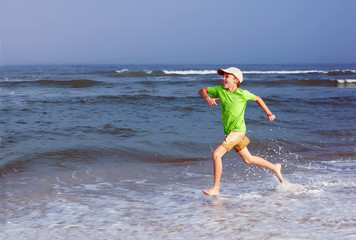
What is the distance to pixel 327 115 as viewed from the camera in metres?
11.9

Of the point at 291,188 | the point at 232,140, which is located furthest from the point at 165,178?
the point at 291,188

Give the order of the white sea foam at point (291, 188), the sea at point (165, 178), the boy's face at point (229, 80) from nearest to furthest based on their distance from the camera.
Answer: the sea at point (165, 178) < the boy's face at point (229, 80) < the white sea foam at point (291, 188)

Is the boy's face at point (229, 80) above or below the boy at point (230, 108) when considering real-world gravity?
above

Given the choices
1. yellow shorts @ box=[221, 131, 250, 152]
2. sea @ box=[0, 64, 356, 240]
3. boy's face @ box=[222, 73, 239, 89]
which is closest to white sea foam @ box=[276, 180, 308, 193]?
sea @ box=[0, 64, 356, 240]

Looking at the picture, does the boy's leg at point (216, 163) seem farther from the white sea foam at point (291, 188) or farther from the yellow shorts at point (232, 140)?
the white sea foam at point (291, 188)

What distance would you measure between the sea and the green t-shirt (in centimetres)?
78

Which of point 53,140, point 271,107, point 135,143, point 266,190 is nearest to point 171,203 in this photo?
point 266,190

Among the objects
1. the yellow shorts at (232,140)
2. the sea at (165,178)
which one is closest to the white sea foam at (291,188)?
the sea at (165,178)

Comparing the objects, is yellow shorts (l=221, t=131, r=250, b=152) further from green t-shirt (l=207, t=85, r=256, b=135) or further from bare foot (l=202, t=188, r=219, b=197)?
bare foot (l=202, t=188, r=219, b=197)

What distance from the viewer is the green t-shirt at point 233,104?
398 cm

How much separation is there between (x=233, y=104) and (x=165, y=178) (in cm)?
171

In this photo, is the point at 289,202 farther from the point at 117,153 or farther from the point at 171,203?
the point at 117,153

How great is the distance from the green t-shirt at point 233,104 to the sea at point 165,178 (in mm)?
778

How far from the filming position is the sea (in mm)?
3260
